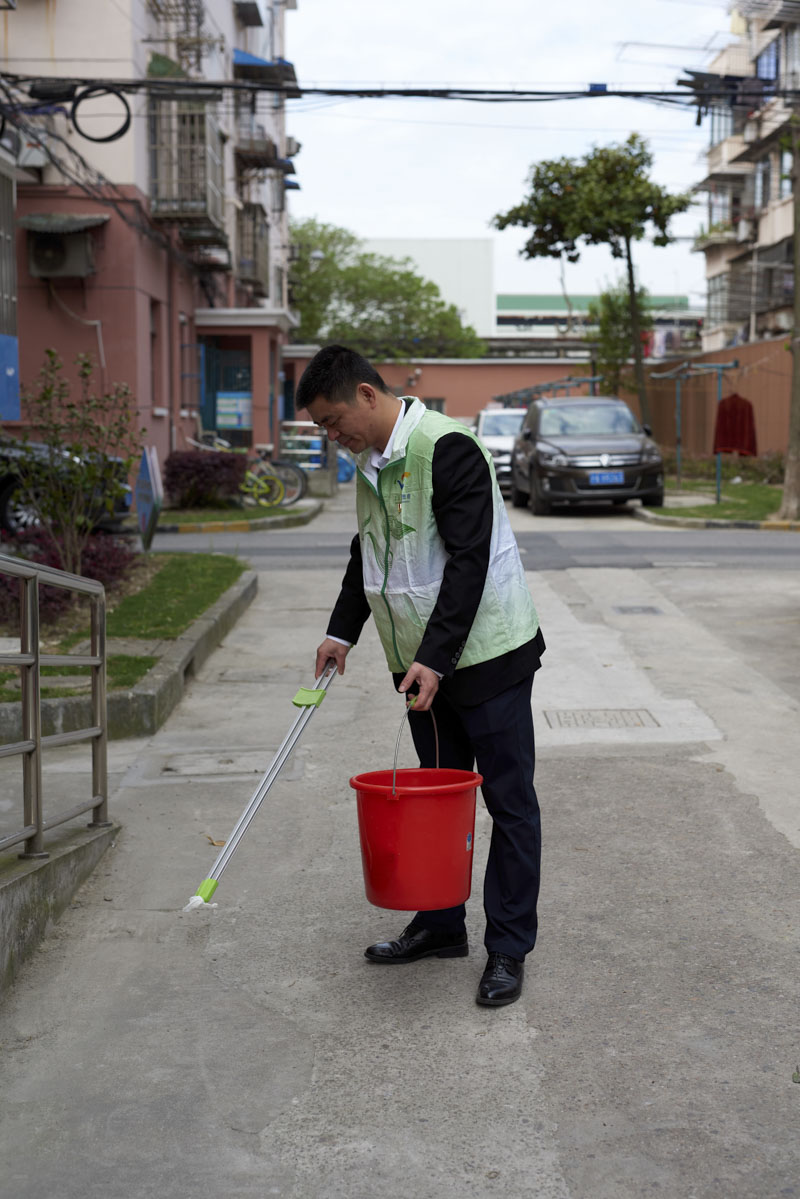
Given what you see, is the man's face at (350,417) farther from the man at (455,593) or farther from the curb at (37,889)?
the curb at (37,889)

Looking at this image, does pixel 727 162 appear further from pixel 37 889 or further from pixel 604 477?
pixel 37 889

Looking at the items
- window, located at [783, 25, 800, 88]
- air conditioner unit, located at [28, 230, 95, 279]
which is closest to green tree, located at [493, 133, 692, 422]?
air conditioner unit, located at [28, 230, 95, 279]

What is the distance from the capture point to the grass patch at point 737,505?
63.1ft

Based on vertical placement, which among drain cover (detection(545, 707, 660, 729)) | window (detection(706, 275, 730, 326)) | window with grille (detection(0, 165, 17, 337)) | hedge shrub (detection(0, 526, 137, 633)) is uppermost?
window (detection(706, 275, 730, 326))

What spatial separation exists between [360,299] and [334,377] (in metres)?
66.5

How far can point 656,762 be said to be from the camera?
6324 mm

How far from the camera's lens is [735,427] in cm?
2262

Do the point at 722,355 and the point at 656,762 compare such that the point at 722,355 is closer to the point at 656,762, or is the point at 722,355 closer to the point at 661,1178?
the point at 656,762

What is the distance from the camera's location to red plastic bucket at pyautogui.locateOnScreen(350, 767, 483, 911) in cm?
→ 361

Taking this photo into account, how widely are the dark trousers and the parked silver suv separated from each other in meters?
16.0

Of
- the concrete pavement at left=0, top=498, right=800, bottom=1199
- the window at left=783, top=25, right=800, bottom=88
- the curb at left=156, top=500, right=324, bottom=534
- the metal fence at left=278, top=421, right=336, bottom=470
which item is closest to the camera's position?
the concrete pavement at left=0, top=498, right=800, bottom=1199

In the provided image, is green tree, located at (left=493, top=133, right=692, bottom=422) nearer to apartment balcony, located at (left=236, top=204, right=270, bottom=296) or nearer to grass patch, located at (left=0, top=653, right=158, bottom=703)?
apartment balcony, located at (left=236, top=204, right=270, bottom=296)

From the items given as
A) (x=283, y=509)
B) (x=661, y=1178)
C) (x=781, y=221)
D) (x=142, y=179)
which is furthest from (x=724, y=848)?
(x=781, y=221)

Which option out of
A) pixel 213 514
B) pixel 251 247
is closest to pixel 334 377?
pixel 213 514
